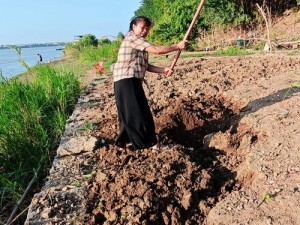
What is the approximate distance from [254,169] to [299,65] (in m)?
3.80

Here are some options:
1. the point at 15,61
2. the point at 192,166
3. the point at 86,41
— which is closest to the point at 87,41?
the point at 86,41

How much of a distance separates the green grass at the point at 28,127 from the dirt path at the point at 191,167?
0.35 m

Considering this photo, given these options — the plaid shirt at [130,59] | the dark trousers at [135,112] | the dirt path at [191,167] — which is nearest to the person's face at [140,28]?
the plaid shirt at [130,59]

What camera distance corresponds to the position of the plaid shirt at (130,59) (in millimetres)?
3034

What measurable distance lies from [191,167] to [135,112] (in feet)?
2.36

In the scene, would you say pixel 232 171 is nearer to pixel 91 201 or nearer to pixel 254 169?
pixel 254 169

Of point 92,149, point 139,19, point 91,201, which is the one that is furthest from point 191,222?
point 139,19

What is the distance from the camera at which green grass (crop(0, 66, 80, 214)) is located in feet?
12.2

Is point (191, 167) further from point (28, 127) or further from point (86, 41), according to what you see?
point (86, 41)

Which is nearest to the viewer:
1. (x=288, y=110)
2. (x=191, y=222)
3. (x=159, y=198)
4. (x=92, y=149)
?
(x=191, y=222)

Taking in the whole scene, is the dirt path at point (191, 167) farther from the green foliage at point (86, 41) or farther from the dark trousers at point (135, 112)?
the green foliage at point (86, 41)

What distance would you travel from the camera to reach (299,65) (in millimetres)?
6012

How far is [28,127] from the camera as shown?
4312mm

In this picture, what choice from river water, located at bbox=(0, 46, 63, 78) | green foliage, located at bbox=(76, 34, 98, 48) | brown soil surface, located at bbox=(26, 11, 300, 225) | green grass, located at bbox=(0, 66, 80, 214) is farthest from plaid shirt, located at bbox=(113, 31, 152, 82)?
green foliage, located at bbox=(76, 34, 98, 48)
